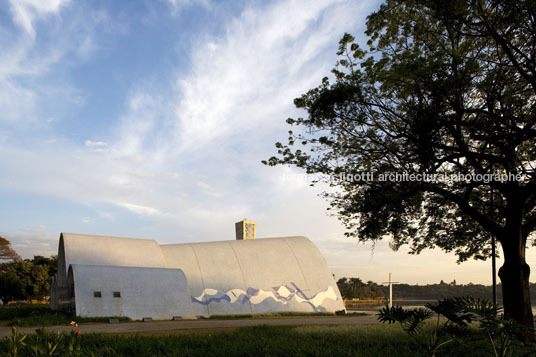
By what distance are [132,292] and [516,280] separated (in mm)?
19226

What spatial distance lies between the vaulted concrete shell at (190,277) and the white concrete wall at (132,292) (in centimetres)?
5

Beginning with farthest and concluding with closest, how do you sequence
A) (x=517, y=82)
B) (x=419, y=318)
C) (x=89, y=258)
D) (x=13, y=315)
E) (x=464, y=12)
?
(x=89, y=258) → (x=13, y=315) → (x=517, y=82) → (x=464, y=12) → (x=419, y=318)

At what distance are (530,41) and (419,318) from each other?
7890 millimetres

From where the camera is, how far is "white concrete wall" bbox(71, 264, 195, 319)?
21.8 m

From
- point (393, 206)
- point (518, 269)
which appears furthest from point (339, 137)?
point (518, 269)

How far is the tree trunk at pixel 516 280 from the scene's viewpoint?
1109 centimetres

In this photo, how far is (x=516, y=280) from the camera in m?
11.3

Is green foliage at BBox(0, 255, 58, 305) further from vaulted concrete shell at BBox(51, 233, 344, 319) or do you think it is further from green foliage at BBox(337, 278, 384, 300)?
green foliage at BBox(337, 278, 384, 300)

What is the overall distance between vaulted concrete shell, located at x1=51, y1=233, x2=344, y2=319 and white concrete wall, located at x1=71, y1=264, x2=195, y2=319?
49 millimetres

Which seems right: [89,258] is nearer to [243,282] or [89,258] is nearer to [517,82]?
[243,282]

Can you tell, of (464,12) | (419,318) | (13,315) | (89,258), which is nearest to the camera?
(419,318)

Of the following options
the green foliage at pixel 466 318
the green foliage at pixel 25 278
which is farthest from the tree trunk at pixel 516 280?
the green foliage at pixel 25 278

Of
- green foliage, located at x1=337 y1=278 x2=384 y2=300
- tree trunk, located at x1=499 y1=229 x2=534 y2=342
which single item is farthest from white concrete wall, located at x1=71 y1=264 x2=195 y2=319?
green foliage, located at x1=337 y1=278 x2=384 y2=300

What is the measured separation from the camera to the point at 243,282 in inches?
1104
